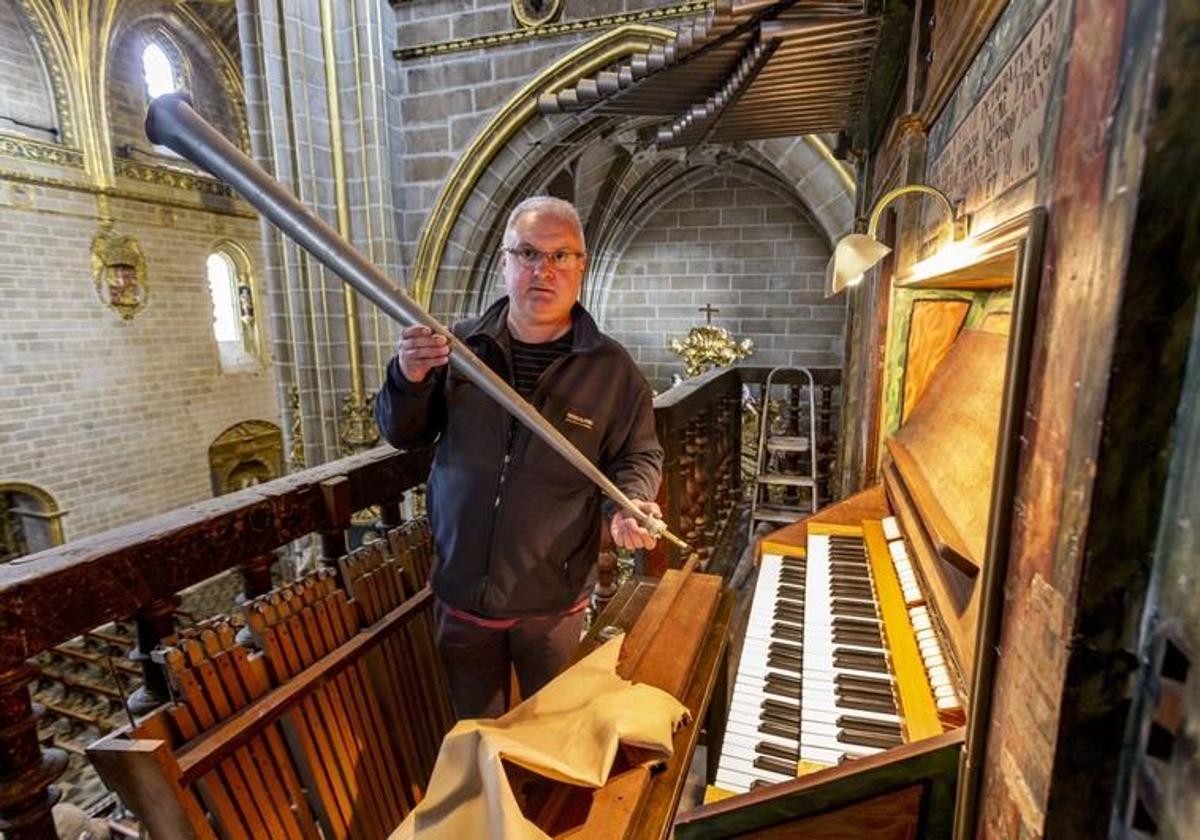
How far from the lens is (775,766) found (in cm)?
133

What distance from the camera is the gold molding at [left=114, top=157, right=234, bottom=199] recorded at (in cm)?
1080

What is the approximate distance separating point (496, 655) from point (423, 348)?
1.06 m

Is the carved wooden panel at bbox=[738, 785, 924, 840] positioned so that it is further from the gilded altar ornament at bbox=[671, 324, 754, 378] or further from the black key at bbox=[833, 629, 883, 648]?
the gilded altar ornament at bbox=[671, 324, 754, 378]

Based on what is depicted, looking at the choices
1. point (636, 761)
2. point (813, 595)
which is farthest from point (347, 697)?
point (813, 595)

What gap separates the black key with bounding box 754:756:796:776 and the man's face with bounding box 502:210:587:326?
52.2 inches

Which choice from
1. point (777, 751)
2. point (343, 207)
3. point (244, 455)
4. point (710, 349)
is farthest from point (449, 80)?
point (244, 455)

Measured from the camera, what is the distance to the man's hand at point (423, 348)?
146cm

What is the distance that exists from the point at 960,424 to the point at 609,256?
9.75m

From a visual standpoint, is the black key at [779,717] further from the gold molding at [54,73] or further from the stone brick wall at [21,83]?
the gold molding at [54,73]

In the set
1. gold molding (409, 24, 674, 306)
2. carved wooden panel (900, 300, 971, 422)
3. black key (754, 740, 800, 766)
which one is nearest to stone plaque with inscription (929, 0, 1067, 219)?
carved wooden panel (900, 300, 971, 422)

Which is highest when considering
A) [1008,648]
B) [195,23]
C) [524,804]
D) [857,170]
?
[195,23]

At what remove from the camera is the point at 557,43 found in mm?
5801

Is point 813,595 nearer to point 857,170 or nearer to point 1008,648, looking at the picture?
point 1008,648

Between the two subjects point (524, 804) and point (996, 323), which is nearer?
point (524, 804)
